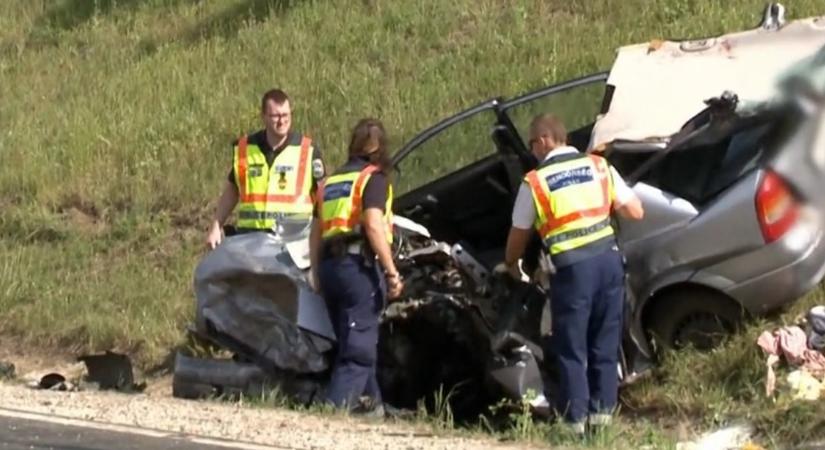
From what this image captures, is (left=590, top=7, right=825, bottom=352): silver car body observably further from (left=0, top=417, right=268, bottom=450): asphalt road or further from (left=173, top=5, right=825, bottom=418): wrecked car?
(left=0, top=417, right=268, bottom=450): asphalt road

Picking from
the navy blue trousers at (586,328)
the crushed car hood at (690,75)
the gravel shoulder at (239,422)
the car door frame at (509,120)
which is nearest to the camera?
the gravel shoulder at (239,422)

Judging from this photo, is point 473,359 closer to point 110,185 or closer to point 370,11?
point 110,185

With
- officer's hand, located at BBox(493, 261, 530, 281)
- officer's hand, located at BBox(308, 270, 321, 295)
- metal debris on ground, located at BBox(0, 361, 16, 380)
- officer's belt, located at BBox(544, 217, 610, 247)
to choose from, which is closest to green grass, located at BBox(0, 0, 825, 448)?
metal debris on ground, located at BBox(0, 361, 16, 380)

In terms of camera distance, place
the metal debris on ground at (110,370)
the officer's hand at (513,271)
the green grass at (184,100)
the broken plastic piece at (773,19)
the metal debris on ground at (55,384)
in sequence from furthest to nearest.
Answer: the green grass at (184,100) < the metal debris on ground at (110,370) < the metal debris on ground at (55,384) < the broken plastic piece at (773,19) < the officer's hand at (513,271)

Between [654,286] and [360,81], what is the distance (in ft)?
20.5

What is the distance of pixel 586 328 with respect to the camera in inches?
314

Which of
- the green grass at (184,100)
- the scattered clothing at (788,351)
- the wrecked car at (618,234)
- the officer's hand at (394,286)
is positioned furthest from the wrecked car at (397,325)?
the green grass at (184,100)

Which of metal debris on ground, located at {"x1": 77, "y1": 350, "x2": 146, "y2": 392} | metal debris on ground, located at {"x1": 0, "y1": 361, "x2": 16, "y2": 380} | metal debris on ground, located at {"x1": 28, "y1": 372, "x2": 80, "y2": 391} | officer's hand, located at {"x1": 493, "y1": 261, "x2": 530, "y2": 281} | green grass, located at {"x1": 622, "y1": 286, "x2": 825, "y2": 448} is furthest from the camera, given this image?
metal debris on ground, located at {"x1": 0, "y1": 361, "x2": 16, "y2": 380}

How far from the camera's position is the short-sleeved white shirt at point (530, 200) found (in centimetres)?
802

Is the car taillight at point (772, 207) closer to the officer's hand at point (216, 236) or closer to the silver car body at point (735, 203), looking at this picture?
the silver car body at point (735, 203)

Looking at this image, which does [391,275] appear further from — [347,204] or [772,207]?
[772,207]

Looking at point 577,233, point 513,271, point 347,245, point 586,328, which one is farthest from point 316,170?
point 586,328

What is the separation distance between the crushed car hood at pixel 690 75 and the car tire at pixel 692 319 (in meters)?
0.86

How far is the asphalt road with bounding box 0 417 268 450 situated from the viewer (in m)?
7.45
